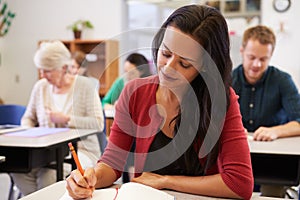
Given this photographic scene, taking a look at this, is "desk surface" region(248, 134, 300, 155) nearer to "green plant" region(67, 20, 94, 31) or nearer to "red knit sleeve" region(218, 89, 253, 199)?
"red knit sleeve" region(218, 89, 253, 199)

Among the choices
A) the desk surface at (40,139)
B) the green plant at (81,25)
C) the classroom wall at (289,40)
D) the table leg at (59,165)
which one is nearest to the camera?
the desk surface at (40,139)

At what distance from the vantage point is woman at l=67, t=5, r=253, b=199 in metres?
1.04

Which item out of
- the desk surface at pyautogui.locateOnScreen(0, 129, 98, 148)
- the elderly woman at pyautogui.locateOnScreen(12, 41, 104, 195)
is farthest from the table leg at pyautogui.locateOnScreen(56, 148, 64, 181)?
the elderly woman at pyautogui.locateOnScreen(12, 41, 104, 195)

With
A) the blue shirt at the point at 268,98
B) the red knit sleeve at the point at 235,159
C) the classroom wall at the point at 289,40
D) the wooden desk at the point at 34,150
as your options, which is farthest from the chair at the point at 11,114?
the classroom wall at the point at 289,40

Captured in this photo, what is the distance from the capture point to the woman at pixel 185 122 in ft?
3.43

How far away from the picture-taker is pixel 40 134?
7.13 feet

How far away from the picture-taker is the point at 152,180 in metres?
1.10

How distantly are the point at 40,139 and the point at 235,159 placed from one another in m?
1.26

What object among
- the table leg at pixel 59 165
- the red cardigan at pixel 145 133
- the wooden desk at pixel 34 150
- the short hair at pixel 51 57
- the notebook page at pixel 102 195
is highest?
the short hair at pixel 51 57

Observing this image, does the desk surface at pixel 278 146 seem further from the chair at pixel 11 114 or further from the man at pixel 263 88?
the chair at pixel 11 114

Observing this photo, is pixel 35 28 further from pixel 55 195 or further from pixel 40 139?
pixel 55 195

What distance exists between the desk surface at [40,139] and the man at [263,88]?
0.90 meters

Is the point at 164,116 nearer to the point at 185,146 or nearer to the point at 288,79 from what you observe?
the point at 185,146

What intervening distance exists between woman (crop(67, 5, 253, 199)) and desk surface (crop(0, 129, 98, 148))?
0.80m
